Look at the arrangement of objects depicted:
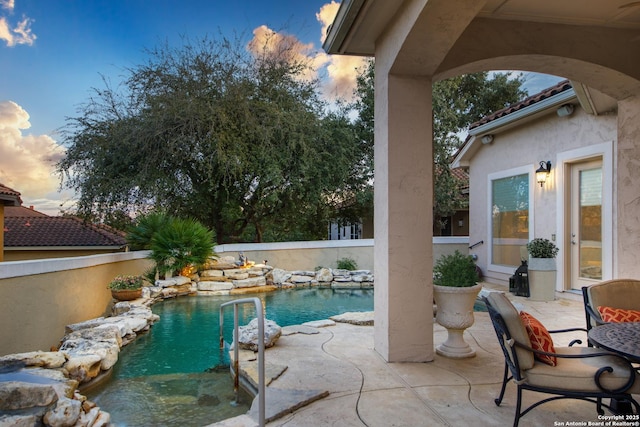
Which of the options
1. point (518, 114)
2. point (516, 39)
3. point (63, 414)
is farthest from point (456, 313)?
point (518, 114)

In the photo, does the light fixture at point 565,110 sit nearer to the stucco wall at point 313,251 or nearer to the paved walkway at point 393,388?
the paved walkway at point 393,388

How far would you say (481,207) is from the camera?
30.9ft

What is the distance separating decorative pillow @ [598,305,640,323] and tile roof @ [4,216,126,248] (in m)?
12.5

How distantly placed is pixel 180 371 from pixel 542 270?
6.05 metres

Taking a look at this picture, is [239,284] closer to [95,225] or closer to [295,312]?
[295,312]

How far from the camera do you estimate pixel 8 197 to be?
9.31 metres

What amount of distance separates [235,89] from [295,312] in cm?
683

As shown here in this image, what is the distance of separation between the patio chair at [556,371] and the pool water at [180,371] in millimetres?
2081

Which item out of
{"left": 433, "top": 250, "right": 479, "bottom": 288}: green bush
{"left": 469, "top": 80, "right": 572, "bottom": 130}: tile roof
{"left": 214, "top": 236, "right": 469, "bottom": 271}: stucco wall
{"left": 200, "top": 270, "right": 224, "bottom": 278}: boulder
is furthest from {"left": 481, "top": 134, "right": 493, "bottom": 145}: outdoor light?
{"left": 200, "top": 270, "right": 224, "bottom": 278}: boulder

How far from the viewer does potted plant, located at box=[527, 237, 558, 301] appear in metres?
6.78

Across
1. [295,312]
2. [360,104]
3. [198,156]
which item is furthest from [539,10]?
[360,104]

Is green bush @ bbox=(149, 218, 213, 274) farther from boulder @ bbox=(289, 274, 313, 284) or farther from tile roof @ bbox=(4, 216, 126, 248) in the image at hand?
tile roof @ bbox=(4, 216, 126, 248)

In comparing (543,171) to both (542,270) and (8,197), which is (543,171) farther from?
(8,197)

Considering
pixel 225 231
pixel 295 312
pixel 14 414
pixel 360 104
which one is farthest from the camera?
pixel 360 104
